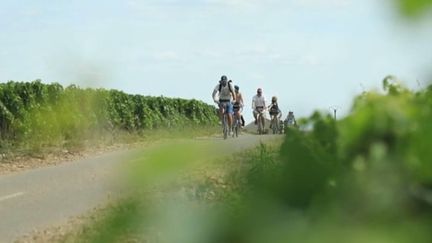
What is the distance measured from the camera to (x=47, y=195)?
14.4 meters

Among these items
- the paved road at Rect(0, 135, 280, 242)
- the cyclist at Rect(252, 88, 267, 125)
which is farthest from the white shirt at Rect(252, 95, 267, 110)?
the paved road at Rect(0, 135, 280, 242)

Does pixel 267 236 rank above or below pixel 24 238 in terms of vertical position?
above

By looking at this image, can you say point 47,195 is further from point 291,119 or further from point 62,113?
point 291,119

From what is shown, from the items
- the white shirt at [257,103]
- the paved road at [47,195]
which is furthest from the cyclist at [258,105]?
the paved road at [47,195]

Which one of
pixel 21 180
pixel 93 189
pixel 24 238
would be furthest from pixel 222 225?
pixel 21 180

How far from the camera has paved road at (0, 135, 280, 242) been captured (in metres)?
11.3

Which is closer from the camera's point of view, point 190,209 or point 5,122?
point 190,209

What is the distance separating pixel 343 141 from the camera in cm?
91

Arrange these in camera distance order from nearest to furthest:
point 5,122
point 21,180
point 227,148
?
point 227,148
point 21,180
point 5,122

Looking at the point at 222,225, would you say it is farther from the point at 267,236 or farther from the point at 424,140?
the point at 424,140

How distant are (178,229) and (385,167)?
0.63 feet

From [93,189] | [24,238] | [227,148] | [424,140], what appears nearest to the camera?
[424,140]

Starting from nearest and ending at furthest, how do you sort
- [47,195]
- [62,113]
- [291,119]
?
[291,119] → [62,113] → [47,195]

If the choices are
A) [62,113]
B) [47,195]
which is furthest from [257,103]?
[62,113]
